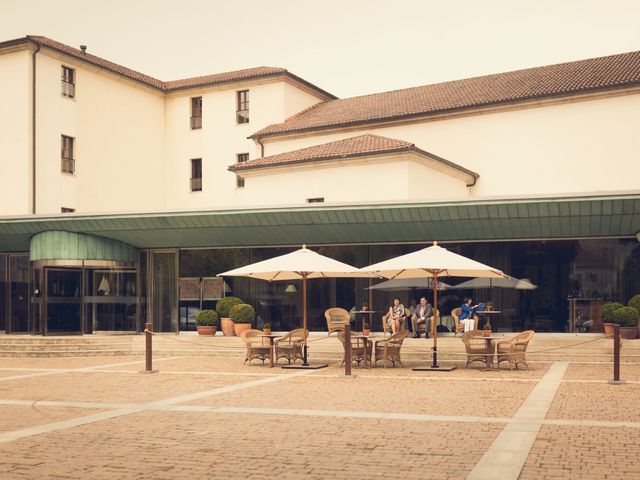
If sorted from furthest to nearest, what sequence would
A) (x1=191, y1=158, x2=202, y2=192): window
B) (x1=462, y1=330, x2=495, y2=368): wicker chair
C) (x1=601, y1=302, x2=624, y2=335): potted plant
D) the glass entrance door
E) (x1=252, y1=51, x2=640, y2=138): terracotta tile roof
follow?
(x1=191, y1=158, x2=202, y2=192): window < (x1=252, y1=51, x2=640, y2=138): terracotta tile roof < the glass entrance door < (x1=601, y1=302, x2=624, y2=335): potted plant < (x1=462, y1=330, x2=495, y2=368): wicker chair

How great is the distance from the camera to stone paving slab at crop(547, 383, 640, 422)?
33.6ft

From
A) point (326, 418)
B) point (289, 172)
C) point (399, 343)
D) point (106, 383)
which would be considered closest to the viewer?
point (326, 418)

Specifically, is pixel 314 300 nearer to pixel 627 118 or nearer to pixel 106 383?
pixel 106 383

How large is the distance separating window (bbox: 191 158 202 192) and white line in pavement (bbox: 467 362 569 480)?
32096 mm

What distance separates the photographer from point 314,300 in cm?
2558

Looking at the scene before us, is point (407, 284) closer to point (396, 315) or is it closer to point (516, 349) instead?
point (396, 315)

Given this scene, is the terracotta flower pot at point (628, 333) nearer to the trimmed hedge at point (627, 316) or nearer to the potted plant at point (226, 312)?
the trimmed hedge at point (627, 316)

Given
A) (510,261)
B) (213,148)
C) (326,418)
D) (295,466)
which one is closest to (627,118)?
(510,261)

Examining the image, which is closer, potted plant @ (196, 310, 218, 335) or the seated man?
the seated man

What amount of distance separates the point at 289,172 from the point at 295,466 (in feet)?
80.3

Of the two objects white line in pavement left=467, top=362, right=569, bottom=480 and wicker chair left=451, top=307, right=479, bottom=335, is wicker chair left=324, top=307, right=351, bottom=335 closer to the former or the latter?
Answer: wicker chair left=451, top=307, right=479, bottom=335

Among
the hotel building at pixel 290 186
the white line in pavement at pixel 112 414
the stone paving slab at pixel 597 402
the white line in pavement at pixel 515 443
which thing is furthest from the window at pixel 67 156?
the white line in pavement at pixel 515 443

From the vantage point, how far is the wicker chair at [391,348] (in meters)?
17.6

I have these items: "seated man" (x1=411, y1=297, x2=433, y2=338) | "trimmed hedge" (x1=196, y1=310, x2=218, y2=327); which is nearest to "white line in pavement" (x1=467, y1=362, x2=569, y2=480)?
"seated man" (x1=411, y1=297, x2=433, y2=338)
